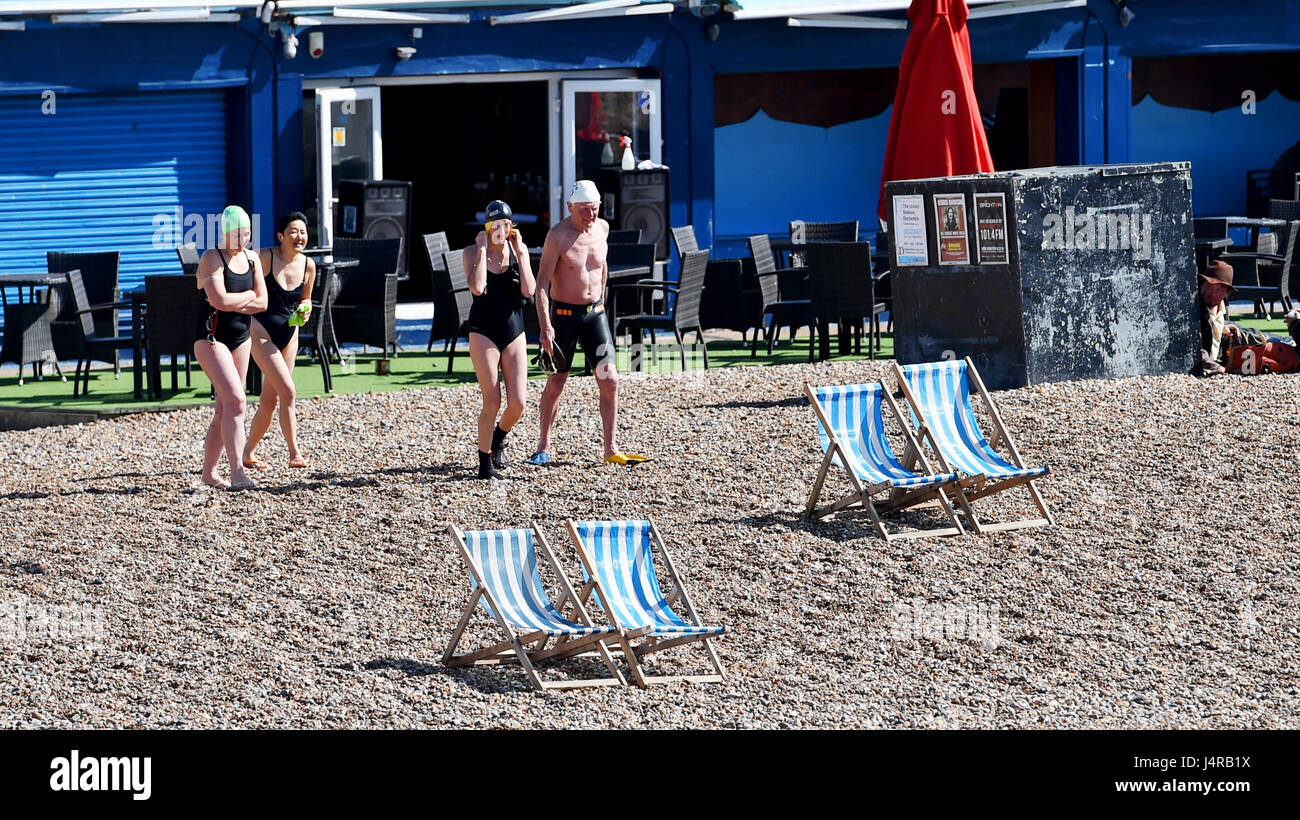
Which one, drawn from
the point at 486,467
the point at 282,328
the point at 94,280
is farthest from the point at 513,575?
the point at 94,280

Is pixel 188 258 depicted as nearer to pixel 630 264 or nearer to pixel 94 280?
pixel 94 280

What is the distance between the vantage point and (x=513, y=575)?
25.1 ft

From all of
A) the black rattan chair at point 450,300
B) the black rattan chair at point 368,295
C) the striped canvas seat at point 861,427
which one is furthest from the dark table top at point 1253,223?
the striped canvas seat at point 861,427

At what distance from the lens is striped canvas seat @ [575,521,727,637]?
7.59 m

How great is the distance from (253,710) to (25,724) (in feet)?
2.42

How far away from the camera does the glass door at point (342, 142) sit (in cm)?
1803

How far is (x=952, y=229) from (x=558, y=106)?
7.51 metres

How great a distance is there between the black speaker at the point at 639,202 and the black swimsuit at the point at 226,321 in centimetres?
843

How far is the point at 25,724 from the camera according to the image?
6.75 metres

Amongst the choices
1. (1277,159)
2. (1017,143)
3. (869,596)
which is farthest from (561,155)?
(869,596)

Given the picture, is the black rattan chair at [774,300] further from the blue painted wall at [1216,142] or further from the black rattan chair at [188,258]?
the blue painted wall at [1216,142]

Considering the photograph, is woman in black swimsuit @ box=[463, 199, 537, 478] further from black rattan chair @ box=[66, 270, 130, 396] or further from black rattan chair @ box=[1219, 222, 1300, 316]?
black rattan chair @ box=[1219, 222, 1300, 316]

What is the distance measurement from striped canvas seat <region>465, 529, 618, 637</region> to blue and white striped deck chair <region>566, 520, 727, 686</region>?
0.18 meters

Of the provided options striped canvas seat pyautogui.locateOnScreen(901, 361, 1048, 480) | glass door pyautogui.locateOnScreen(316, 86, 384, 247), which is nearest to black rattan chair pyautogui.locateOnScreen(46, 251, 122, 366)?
glass door pyautogui.locateOnScreen(316, 86, 384, 247)
